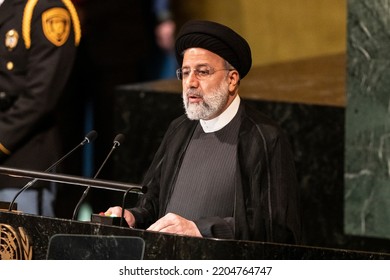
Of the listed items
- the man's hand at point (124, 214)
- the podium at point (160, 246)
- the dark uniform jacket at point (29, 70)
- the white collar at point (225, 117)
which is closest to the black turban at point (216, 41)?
the white collar at point (225, 117)

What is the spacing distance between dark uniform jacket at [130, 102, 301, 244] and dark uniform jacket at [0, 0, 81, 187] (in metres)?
1.07

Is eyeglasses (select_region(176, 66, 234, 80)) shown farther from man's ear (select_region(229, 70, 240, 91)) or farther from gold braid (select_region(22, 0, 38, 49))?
gold braid (select_region(22, 0, 38, 49))

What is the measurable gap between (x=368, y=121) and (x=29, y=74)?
1665mm

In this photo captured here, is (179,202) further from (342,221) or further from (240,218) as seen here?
(342,221)

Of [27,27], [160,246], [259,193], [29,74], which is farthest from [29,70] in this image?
[160,246]

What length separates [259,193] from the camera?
505cm

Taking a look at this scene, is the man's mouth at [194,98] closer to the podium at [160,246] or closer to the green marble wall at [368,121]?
the podium at [160,246]

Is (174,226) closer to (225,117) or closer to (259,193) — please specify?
(259,193)

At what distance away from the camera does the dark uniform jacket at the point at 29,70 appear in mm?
6141

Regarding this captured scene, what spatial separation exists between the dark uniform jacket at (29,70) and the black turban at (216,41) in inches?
41.8

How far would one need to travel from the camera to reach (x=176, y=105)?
7617 mm

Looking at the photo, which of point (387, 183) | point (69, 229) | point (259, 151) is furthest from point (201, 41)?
point (387, 183)

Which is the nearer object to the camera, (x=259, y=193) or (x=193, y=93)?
(x=259, y=193)

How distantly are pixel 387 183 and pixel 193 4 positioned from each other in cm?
310
